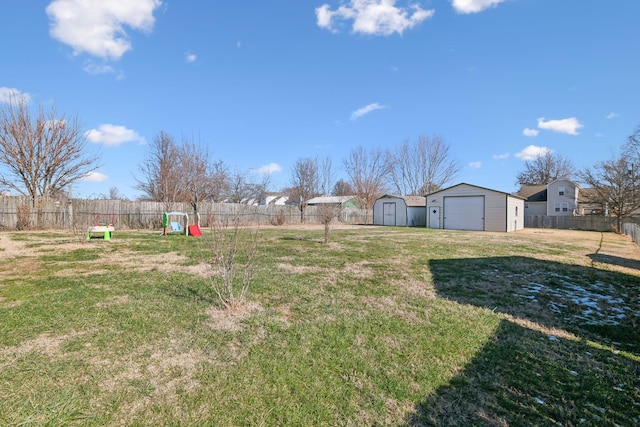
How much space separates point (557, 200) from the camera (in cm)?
2997

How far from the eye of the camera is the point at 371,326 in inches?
146

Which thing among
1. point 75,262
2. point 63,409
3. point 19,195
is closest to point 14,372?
point 63,409

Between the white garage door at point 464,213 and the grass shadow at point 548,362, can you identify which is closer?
the grass shadow at point 548,362

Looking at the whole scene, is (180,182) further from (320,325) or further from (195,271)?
(320,325)

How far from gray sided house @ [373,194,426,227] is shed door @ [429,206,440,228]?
2.68m

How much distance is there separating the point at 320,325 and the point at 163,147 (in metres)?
26.7

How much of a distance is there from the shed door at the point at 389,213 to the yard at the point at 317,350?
68.0ft

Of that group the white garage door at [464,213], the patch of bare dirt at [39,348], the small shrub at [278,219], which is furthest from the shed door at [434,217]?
the patch of bare dirt at [39,348]

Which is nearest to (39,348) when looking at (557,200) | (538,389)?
(538,389)

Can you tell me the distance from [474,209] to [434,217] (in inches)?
113

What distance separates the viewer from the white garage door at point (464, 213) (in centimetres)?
2144

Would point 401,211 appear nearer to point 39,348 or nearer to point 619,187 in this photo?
point 619,187

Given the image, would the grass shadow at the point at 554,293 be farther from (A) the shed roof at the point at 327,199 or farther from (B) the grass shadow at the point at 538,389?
(A) the shed roof at the point at 327,199

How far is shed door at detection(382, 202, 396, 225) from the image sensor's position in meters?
27.0
